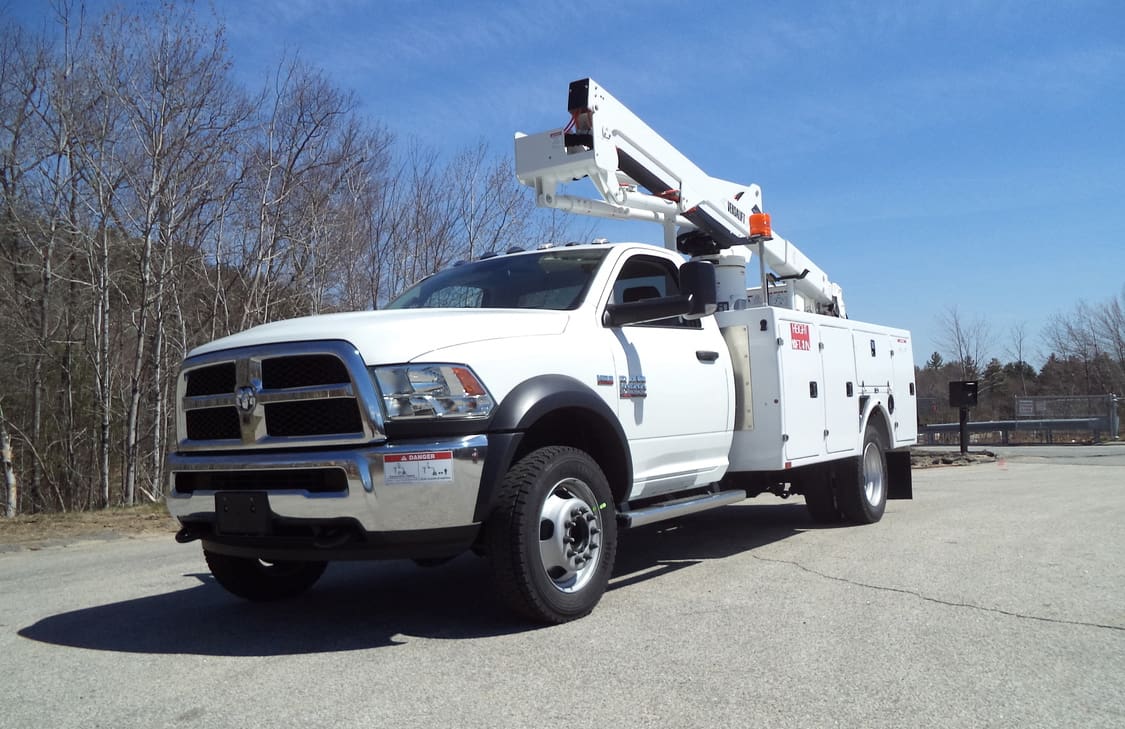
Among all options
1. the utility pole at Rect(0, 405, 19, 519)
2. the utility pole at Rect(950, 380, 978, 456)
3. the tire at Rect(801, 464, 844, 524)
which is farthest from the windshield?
the utility pole at Rect(950, 380, 978, 456)

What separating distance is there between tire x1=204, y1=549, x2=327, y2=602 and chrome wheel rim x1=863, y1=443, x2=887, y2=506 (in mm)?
4964

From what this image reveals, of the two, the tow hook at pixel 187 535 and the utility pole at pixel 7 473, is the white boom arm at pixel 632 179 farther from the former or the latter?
the utility pole at pixel 7 473

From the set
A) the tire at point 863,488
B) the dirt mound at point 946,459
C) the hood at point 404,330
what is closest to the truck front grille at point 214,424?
the hood at point 404,330

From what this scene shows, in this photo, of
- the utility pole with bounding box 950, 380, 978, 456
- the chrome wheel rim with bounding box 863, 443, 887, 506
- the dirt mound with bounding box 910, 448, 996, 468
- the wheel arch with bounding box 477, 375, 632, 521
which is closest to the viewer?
the wheel arch with bounding box 477, 375, 632, 521

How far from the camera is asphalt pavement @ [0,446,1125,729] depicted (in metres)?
3.13

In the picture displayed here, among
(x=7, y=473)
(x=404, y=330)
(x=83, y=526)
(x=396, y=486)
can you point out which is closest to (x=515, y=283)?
(x=404, y=330)

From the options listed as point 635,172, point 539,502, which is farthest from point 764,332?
point 539,502

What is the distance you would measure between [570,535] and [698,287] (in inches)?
65.5

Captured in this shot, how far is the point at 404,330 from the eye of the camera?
407 centimetres

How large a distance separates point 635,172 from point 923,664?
5346mm

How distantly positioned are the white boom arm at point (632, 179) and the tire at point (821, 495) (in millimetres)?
1763

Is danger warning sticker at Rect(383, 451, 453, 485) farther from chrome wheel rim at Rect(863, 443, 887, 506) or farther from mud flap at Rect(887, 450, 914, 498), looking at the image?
mud flap at Rect(887, 450, 914, 498)

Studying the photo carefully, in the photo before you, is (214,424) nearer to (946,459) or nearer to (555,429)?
(555,429)

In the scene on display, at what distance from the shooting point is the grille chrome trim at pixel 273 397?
153 inches
